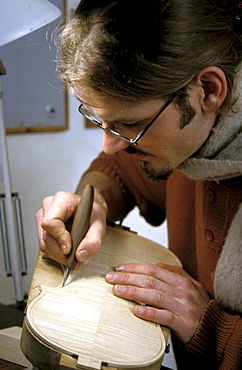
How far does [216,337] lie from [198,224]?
0.34 metres

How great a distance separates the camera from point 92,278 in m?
0.92

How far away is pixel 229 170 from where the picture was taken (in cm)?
89

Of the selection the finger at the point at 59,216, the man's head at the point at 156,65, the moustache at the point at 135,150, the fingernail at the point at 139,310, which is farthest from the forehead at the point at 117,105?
the fingernail at the point at 139,310

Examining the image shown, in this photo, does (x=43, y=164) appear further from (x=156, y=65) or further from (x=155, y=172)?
(x=156, y=65)

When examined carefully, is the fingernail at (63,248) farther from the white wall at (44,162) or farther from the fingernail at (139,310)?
the white wall at (44,162)

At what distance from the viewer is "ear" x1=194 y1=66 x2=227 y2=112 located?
848 mm

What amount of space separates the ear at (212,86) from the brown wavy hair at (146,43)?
17mm

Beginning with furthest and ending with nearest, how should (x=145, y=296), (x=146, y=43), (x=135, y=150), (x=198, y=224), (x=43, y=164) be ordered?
(x=43, y=164) < (x=198, y=224) < (x=135, y=150) < (x=145, y=296) < (x=146, y=43)

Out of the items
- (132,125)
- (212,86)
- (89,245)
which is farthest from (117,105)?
(89,245)

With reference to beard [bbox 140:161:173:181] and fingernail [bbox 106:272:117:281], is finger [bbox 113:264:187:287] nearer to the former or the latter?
fingernail [bbox 106:272:117:281]

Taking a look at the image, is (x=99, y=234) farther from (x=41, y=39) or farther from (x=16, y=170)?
(x=41, y=39)

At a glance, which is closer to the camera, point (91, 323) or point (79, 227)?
point (91, 323)

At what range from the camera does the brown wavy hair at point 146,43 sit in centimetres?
76

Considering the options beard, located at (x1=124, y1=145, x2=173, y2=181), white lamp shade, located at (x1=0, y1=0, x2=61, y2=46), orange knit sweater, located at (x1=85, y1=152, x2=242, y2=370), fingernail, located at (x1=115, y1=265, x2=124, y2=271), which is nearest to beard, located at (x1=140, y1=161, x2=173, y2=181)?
beard, located at (x1=124, y1=145, x2=173, y2=181)
